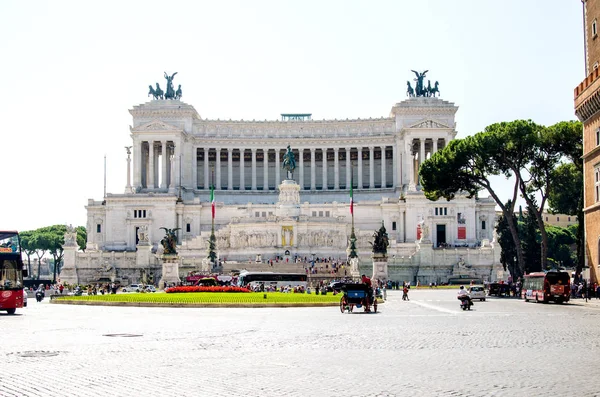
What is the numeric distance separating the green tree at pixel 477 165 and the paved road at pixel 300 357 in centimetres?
3540

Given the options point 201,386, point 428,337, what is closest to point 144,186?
point 428,337

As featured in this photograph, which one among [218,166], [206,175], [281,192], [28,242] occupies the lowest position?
[28,242]

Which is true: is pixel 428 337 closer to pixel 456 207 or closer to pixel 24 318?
pixel 24 318

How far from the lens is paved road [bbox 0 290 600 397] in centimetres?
1730

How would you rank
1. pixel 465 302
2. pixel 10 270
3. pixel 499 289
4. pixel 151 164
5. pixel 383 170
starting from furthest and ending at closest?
pixel 383 170, pixel 151 164, pixel 499 289, pixel 465 302, pixel 10 270

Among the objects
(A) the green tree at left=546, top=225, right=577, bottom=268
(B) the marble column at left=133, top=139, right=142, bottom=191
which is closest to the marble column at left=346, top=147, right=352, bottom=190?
(B) the marble column at left=133, top=139, right=142, bottom=191

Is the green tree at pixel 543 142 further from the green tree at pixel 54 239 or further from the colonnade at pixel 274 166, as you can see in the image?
the green tree at pixel 54 239

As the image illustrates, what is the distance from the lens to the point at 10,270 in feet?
143

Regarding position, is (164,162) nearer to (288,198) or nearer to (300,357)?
(288,198)

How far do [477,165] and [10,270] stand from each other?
1774 inches

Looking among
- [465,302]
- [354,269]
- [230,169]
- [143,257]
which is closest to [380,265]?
[354,269]

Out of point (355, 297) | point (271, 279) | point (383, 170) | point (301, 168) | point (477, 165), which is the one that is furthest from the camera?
point (301, 168)

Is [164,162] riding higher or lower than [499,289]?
higher

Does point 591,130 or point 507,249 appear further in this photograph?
point 507,249
